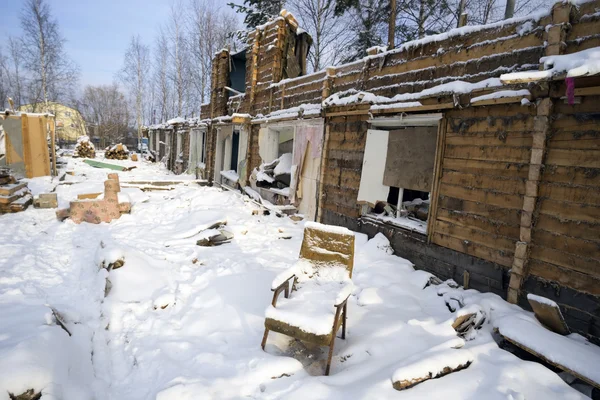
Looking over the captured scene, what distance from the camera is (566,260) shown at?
3.30 meters

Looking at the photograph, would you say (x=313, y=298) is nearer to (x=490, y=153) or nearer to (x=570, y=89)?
(x=490, y=153)

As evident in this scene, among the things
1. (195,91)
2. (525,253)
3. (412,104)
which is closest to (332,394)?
→ (525,253)

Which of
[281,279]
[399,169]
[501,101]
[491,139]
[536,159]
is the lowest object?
[281,279]

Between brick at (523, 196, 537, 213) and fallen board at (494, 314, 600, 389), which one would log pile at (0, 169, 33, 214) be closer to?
fallen board at (494, 314, 600, 389)

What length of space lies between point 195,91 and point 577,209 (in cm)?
3118

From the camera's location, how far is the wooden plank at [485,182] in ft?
12.3

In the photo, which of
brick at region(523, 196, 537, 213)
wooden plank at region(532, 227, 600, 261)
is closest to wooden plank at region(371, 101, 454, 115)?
brick at region(523, 196, 537, 213)

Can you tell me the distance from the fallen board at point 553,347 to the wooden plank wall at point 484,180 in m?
0.98

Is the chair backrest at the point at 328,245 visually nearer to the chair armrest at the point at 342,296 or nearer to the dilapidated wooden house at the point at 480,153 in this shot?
the chair armrest at the point at 342,296

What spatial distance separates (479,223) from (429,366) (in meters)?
2.32

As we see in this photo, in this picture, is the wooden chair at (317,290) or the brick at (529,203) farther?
the brick at (529,203)

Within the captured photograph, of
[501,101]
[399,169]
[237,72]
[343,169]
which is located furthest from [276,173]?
[237,72]

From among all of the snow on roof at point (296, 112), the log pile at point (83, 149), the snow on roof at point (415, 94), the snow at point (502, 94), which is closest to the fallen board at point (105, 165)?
the log pile at point (83, 149)

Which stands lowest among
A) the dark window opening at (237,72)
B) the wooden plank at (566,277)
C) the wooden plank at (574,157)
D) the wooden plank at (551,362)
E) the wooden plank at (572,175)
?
the wooden plank at (551,362)
